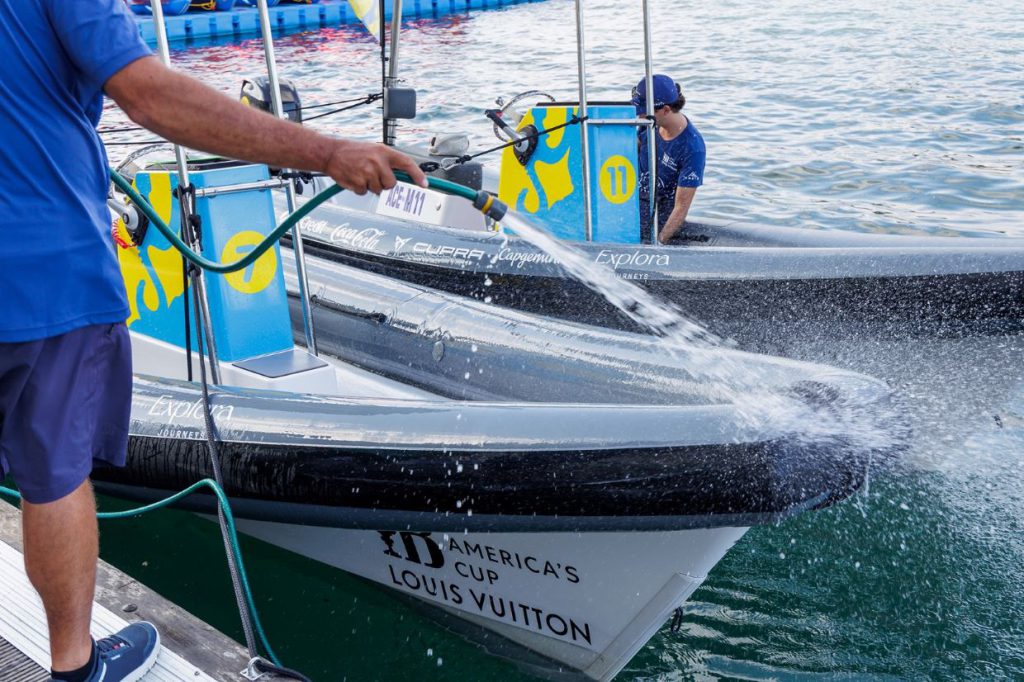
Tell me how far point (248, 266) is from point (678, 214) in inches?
112

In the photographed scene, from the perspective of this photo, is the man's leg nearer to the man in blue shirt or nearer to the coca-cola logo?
the man in blue shirt

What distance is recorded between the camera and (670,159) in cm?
591

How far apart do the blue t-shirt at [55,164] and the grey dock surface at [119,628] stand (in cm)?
94

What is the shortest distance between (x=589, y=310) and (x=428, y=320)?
108 centimetres

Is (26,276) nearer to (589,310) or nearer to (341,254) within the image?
(589,310)

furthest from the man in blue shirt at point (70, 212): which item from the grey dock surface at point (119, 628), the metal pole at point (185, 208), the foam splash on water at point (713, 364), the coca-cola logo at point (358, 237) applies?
the coca-cola logo at point (358, 237)

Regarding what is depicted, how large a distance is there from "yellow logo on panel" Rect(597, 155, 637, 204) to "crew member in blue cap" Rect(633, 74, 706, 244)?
0.21 m

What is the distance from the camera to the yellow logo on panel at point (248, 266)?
3.75 meters

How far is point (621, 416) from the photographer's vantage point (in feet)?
9.14

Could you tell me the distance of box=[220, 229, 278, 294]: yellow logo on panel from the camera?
3752 mm

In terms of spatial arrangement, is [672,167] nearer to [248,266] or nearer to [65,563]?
[248,266]

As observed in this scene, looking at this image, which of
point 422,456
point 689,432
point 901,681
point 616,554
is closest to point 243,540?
point 422,456

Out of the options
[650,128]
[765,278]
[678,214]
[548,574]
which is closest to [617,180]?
[650,128]

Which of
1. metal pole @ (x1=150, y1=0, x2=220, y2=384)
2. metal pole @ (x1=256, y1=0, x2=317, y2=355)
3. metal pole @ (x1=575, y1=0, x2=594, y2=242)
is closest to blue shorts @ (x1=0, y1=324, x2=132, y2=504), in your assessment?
metal pole @ (x1=150, y1=0, x2=220, y2=384)
